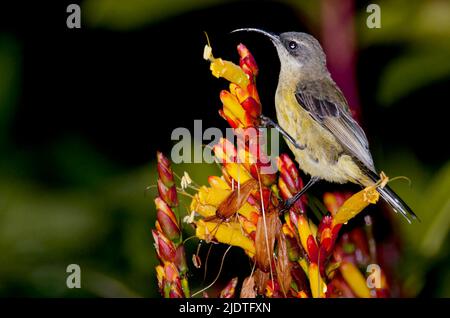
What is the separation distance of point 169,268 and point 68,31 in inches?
72.7

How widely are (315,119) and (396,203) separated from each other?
733 mm

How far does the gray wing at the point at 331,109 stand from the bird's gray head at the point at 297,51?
4.5 inches

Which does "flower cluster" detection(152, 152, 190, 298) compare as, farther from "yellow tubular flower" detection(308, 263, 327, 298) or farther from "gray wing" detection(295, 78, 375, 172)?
"gray wing" detection(295, 78, 375, 172)

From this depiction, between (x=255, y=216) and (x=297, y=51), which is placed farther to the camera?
(x=297, y=51)

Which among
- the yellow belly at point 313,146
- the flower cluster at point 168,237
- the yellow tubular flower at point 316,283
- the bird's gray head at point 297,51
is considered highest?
the bird's gray head at point 297,51

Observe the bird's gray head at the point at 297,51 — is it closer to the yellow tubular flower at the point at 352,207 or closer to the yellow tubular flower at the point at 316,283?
the yellow tubular flower at the point at 352,207

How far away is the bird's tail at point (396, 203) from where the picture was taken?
7.45 feet

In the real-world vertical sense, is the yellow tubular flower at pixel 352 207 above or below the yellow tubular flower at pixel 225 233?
above

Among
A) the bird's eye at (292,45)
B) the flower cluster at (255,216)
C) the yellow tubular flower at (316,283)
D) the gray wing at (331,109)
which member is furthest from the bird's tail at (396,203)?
the bird's eye at (292,45)

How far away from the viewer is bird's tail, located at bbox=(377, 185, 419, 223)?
2.27 m

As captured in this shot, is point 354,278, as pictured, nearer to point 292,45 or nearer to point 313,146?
point 313,146

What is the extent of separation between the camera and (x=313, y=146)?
2.92 m

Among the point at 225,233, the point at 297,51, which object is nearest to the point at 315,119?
the point at 297,51

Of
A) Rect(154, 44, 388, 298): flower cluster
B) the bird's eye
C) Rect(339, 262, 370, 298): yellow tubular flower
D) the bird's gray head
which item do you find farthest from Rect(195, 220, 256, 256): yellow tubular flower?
the bird's eye
